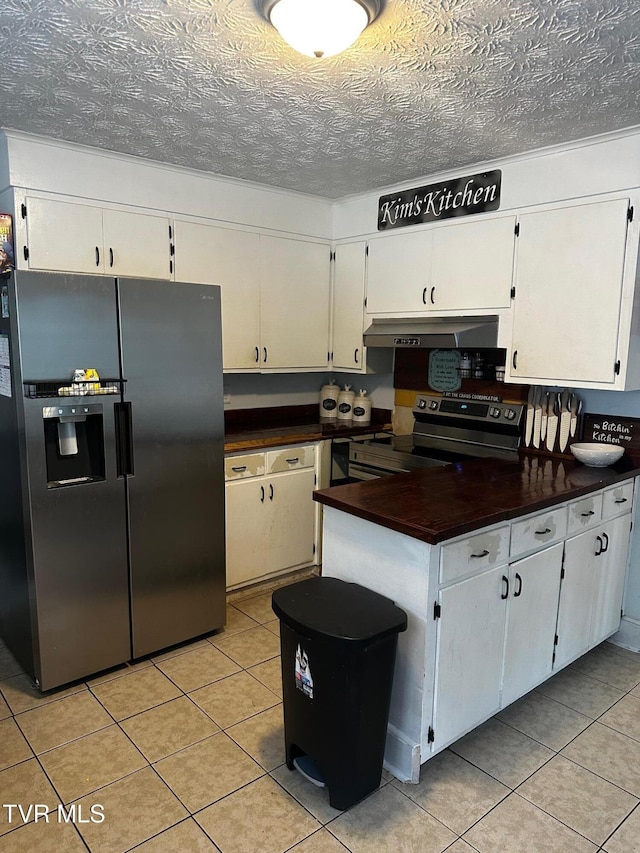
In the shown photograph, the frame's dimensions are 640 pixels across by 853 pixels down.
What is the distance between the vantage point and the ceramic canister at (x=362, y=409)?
4.15 metres

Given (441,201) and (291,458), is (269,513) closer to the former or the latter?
(291,458)

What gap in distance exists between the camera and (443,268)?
330 centimetres

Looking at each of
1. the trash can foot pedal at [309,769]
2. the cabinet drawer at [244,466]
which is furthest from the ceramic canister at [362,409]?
the trash can foot pedal at [309,769]

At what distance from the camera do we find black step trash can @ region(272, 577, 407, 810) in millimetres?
1799

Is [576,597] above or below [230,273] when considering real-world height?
below

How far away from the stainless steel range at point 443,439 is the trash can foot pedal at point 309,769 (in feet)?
5.21

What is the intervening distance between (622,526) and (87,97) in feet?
9.82

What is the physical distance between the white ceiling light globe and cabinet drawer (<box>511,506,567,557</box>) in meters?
1.70

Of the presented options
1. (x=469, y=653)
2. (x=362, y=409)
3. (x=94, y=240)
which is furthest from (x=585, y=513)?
(x=94, y=240)

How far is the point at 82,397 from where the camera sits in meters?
2.42

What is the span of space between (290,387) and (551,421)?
1.86 meters

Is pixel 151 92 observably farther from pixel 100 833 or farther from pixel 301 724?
pixel 100 833

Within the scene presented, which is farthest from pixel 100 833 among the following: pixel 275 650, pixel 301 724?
pixel 275 650

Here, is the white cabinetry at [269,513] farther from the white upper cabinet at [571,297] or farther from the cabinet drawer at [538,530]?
the cabinet drawer at [538,530]
